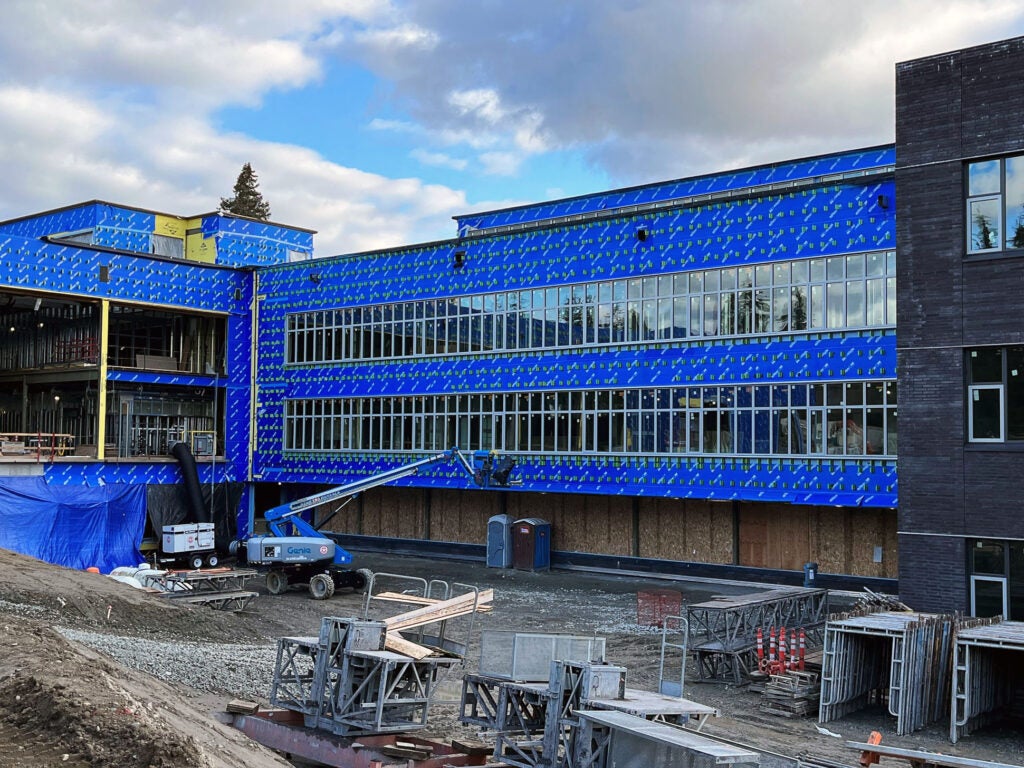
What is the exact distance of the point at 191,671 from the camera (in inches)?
771

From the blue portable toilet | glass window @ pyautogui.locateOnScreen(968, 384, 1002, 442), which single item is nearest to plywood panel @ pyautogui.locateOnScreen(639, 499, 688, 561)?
the blue portable toilet

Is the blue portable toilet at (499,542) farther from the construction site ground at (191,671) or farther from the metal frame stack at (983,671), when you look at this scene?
the metal frame stack at (983,671)

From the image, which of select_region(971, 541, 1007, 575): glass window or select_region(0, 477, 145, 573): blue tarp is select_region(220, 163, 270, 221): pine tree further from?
select_region(971, 541, 1007, 575): glass window

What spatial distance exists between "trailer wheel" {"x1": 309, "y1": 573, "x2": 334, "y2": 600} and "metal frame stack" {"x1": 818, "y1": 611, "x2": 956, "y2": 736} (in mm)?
16717

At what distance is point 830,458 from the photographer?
3238 cm

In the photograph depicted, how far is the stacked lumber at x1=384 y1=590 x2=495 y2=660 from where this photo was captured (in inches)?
636

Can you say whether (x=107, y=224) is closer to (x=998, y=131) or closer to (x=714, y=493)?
(x=714, y=493)

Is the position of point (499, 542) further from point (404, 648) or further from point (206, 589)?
point (404, 648)

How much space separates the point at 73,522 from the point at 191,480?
6984 millimetres

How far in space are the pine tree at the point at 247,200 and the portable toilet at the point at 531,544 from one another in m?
56.0

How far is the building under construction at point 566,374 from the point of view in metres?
31.5

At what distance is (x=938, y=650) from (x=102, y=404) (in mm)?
34047

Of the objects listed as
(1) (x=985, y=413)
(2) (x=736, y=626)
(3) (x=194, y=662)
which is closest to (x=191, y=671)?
(3) (x=194, y=662)

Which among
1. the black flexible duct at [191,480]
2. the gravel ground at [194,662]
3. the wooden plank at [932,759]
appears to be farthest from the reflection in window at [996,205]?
the black flexible duct at [191,480]
